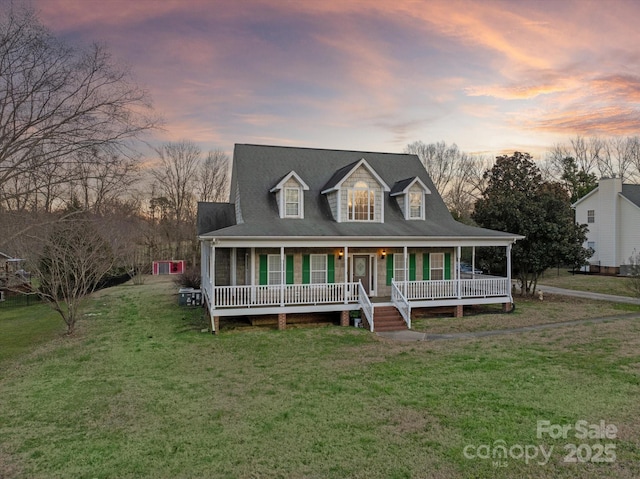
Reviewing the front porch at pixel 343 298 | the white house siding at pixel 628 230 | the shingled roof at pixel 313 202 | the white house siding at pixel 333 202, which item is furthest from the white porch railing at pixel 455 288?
the white house siding at pixel 628 230

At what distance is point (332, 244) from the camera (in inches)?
673

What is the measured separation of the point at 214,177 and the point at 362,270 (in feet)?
131

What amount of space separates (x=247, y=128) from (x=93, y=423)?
25.4 m

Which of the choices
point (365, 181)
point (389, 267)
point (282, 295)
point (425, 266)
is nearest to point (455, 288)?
point (425, 266)

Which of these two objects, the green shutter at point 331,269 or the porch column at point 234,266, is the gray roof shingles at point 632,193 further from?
the porch column at point 234,266

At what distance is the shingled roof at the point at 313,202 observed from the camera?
58.5ft

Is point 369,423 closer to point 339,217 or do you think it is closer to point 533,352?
point 533,352

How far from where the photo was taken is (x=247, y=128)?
99.5 feet

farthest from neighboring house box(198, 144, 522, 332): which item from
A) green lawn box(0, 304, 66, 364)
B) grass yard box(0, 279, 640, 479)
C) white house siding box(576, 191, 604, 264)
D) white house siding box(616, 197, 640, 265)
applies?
white house siding box(576, 191, 604, 264)

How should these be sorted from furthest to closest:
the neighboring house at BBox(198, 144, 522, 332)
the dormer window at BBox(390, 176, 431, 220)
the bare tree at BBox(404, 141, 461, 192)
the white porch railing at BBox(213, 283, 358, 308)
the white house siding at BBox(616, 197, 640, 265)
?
the bare tree at BBox(404, 141, 461, 192) → the white house siding at BBox(616, 197, 640, 265) → the dormer window at BBox(390, 176, 431, 220) → the neighboring house at BBox(198, 144, 522, 332) → the white porch railing at BBox(213, 283, 358, 308)

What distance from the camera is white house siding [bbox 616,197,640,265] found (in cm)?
3497

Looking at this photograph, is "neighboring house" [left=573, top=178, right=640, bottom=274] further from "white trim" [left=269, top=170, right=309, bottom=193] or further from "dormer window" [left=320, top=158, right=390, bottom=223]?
"white trim" [left=269, top=170, right=309, bottom=193]

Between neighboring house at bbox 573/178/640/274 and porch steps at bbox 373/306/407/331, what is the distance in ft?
93.4

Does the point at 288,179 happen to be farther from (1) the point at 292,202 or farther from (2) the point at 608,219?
(2) the point at 608,219
